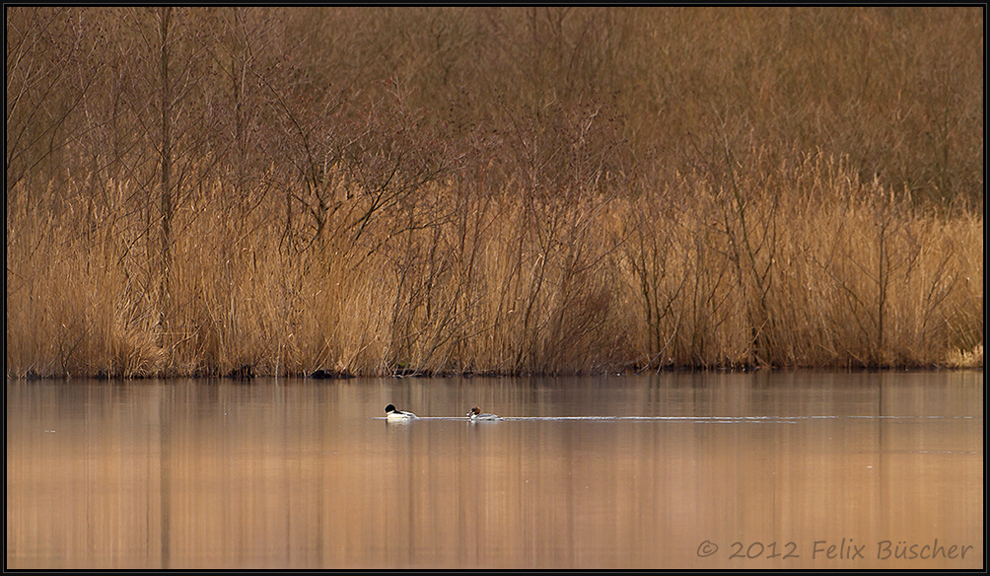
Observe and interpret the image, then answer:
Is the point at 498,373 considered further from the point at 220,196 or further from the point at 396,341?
the point at 220,196

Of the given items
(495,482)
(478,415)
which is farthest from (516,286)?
(495,482)

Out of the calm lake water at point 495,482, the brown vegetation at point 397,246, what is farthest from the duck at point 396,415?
the brown vegetation at point 397,246

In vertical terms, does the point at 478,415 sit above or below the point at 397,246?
below

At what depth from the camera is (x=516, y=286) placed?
14656 mm

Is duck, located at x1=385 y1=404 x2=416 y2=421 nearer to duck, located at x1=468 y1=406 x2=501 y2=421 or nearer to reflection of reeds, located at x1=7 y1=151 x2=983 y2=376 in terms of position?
duck, located at x1=468 y1=406 x2=501 y2=421

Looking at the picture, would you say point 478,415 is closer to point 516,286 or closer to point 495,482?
point 495,482

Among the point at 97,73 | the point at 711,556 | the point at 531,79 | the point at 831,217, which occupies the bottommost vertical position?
the point at 711,556

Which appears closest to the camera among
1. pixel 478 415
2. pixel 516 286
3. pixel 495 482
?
pixel 495 482

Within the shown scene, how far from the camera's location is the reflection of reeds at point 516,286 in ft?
45.8

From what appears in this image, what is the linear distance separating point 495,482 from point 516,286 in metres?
7.68

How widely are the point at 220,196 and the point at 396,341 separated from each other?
2240mm

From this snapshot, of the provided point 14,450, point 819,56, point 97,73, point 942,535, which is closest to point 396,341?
point 97,73

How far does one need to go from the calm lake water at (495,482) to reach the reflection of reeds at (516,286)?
2.01m

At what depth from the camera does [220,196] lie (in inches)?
580
